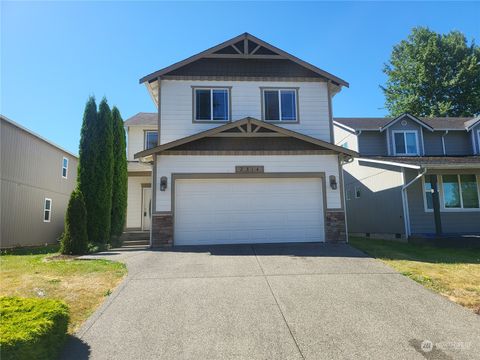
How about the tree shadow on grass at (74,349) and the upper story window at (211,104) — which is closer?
the tree shadow on grass at (74,349)

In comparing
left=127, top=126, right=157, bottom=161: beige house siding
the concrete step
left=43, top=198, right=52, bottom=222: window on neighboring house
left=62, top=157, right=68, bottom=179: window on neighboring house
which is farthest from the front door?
left=62, top=157, right=68, bottom=179: window on neighboring house

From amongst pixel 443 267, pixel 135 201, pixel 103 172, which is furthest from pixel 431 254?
pixel 135 201

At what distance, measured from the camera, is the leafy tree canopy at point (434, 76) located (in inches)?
1278

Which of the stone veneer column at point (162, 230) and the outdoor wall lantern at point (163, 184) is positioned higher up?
the outdoor wall lantern at point (163, 184)

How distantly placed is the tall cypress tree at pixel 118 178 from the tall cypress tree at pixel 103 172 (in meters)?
0.79

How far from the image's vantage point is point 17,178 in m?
14.8

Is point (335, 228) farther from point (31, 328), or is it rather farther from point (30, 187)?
point (30, 187)

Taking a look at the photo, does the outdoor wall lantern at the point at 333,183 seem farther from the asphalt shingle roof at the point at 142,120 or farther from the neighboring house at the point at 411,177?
the asphalt shingle roof at the point at 142,120

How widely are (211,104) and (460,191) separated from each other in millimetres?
11561

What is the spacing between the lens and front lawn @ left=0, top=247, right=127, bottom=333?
19.6 ft

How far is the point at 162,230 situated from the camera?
1173cm

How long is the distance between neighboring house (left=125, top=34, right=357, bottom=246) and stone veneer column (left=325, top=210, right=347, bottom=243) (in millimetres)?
35

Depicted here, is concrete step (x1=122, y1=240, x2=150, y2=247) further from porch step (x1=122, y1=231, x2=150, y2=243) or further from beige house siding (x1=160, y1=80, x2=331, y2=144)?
beige house siding (x1=160, y1=80, x2=331, y2=144)

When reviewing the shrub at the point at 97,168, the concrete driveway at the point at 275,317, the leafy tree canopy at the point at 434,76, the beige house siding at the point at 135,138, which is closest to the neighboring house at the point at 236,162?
the shrub at the point at 97,168
